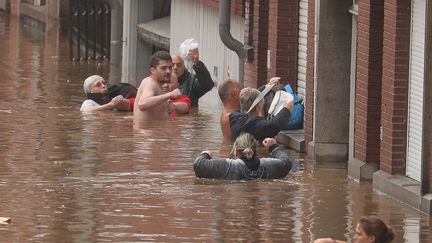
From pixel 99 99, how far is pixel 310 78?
4.80 m

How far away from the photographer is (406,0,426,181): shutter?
696 inches

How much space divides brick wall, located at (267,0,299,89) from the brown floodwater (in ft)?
3.88

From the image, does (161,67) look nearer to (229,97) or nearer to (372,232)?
(229,97)

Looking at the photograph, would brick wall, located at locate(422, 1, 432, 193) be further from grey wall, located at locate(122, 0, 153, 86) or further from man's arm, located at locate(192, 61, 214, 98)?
grey wall, located at locate(122, 0, 153, 86)

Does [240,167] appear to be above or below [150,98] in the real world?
below

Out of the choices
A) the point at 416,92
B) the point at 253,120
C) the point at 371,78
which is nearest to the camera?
the point at 416,92

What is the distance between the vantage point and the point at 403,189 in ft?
57.4

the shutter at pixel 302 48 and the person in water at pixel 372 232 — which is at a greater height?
the shutter at pixel 302 48

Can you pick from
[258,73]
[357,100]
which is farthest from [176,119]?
[357,100]

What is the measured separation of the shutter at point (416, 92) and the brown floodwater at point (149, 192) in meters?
0.51

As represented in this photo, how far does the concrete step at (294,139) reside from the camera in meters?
21.9

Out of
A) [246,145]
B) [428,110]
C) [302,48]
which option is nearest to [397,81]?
[428,110]

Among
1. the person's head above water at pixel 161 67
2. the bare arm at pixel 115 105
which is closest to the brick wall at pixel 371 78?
the person's head above water at pixel 161 67

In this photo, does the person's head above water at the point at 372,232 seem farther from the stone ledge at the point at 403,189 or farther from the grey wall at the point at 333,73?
the grey wall at the point at 333,73
